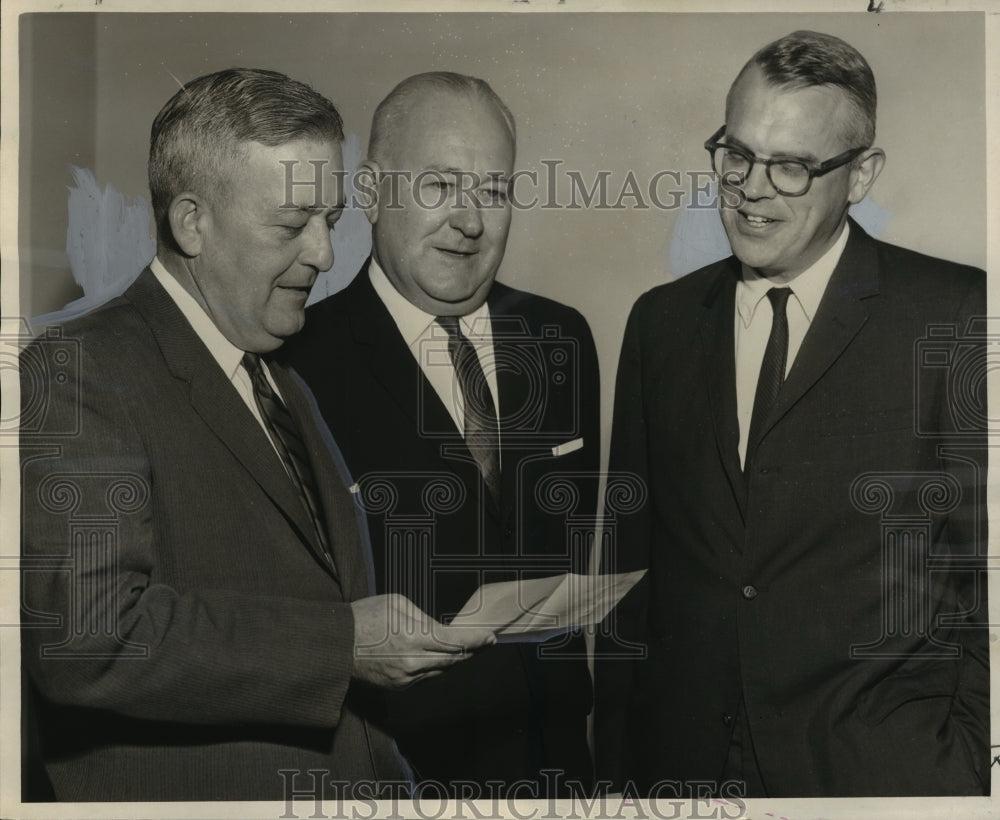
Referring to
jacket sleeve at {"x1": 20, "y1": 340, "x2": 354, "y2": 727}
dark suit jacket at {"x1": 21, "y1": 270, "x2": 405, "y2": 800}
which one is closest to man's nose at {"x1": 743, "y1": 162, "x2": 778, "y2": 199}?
dark suit jacket at {"x1": 21, "y1": 270, "x2": 405, "y2": 800}

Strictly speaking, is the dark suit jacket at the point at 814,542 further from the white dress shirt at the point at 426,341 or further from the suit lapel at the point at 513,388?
the white dress shirt at the point at 426,341

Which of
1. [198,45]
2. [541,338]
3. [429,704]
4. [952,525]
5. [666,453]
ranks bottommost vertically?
[429,704]

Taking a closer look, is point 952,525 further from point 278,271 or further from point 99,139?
point 99,139

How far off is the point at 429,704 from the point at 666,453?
90cm

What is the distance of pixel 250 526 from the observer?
9.37ft

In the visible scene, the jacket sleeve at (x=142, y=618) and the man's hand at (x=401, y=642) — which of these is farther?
the man's hand at (x=401, y=642)

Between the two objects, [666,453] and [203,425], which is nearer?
[203,425]

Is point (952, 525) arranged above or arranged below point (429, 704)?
above

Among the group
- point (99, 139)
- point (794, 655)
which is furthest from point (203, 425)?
point (794, 655)

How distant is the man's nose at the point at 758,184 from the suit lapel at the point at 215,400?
1404 millimetres

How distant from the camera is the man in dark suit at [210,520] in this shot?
284 centimetres

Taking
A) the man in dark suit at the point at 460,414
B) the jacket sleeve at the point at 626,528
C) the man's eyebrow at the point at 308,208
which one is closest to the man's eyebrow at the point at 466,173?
the man in dark suit at the point at 460,414

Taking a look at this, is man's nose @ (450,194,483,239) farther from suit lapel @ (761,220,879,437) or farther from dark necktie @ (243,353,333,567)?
suit lapel @ (761,220,879,437)

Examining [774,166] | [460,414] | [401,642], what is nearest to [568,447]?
[460,414]
